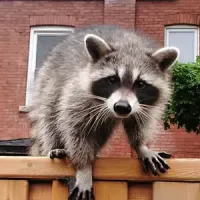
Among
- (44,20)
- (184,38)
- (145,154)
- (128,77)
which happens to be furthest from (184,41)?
(128,77)

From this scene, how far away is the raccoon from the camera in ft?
10.4

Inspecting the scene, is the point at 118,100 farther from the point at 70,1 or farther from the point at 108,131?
the point at 70,1

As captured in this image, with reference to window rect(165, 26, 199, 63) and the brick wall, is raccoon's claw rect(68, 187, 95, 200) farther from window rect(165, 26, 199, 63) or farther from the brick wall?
window rect(165, 26, 199, 63)

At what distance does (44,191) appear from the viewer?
3.04 meters

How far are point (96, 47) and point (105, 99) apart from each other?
0.35 metres

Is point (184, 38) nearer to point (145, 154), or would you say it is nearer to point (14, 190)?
point (145, 154)

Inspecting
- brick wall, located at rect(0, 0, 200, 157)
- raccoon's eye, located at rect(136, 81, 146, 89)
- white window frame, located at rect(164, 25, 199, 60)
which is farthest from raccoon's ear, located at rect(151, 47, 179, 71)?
white window frame, located at rect(164, 25, 199, 60)

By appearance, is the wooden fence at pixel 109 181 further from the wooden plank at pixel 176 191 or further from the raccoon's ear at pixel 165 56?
the raccoon's ear at pixel 165 56

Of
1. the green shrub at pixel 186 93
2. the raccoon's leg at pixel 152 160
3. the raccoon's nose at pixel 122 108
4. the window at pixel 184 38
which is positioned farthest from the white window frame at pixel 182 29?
the raccoon's nose at pixel 122 108

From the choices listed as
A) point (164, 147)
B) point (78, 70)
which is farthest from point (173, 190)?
point (164, 147)

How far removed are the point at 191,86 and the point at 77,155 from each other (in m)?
3.97

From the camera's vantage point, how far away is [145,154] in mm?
3367

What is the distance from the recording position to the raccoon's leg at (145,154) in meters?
3.04

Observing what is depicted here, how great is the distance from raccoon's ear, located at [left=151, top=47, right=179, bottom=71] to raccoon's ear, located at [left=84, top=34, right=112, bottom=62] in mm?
273
